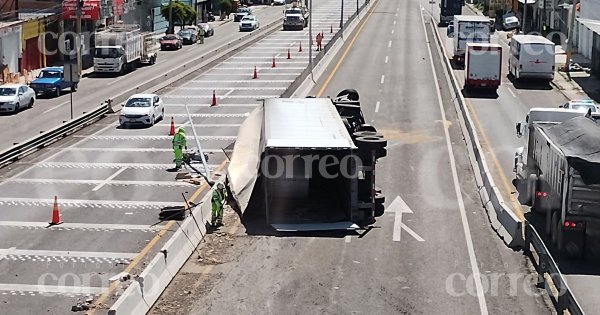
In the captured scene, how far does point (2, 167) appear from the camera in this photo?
106ft

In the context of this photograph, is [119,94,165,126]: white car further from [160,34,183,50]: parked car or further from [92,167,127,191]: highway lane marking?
[160,34,183,50]: parked car

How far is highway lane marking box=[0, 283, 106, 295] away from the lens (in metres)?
19.3

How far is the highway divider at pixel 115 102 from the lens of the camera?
112 feet

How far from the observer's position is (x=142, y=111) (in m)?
40.5

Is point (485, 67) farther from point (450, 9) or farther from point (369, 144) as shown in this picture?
point (450, 9)

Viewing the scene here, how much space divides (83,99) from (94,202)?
24.6 meters

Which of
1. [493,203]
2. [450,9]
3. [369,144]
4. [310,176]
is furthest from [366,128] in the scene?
[450,9]

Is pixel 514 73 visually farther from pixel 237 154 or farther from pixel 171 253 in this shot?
pixel 171 253

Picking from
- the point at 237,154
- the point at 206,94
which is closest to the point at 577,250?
the point at 237,154

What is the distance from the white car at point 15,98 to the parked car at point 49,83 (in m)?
3.12

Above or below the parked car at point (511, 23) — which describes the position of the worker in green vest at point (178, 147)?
below

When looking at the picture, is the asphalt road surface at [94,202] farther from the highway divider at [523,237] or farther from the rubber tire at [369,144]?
the highway divider at [523,237]

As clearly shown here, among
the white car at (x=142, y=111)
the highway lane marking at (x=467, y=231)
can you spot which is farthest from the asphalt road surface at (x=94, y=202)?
the highway lane marking at (x=467, y=231)

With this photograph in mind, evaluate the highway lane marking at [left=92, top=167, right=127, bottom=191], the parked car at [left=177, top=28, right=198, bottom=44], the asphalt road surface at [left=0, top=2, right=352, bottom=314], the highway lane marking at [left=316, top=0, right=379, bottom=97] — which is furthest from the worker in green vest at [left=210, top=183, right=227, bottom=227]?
the parked car at [left=177, top=28, right=198, bottom=44]
